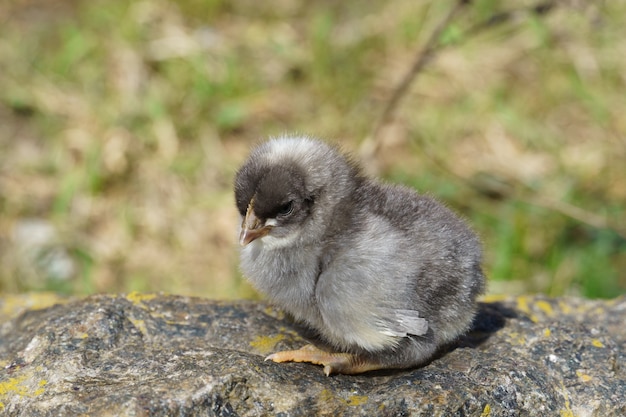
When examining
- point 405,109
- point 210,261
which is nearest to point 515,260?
point 405,109

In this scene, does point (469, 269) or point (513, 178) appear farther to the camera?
point (513, 178)

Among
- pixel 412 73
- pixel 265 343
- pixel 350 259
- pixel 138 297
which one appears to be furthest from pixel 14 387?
pixel 412 73

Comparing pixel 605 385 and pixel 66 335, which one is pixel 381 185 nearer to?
pixel 605 385

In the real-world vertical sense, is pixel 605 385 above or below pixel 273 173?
below

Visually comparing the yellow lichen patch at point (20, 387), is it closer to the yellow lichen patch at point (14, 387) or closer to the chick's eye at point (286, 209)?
the yellow lichen patch at point (14, 387)

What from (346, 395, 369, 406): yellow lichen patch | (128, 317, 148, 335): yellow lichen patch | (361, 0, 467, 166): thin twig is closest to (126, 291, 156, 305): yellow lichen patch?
(128, 317, 148, 335): yellow lichen patch

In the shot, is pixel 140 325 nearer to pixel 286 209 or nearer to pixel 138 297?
pixel 138 297
